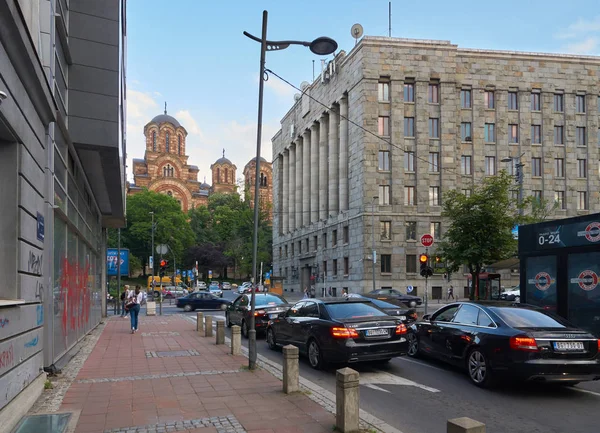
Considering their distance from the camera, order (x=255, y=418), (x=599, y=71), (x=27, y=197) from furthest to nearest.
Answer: (x=599, y=71)
(x=27, y=197)
(x=255, y=418)

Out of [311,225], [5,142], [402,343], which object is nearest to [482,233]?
[402,343]

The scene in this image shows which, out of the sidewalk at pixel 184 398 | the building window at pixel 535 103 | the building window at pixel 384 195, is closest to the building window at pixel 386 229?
the building window at pixel 384 195

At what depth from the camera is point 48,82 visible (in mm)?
8711

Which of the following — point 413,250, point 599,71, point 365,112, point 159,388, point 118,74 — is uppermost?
point 599,71

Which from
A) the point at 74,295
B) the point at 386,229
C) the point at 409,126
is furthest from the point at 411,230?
the point at 74,295

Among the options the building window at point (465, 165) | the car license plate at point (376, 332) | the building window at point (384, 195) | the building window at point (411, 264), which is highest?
the building window at point (465, 165)

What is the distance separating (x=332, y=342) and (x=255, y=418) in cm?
363

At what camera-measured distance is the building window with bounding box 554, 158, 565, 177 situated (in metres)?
50.8

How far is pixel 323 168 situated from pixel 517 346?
49.8 m

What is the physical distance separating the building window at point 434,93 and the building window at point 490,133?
5440mm

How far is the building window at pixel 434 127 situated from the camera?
48875 mm

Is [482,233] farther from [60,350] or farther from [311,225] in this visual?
[311,225]

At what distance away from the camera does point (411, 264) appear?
47.4 meters

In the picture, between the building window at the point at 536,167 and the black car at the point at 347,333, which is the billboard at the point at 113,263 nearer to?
the black car at the point at 347,333
